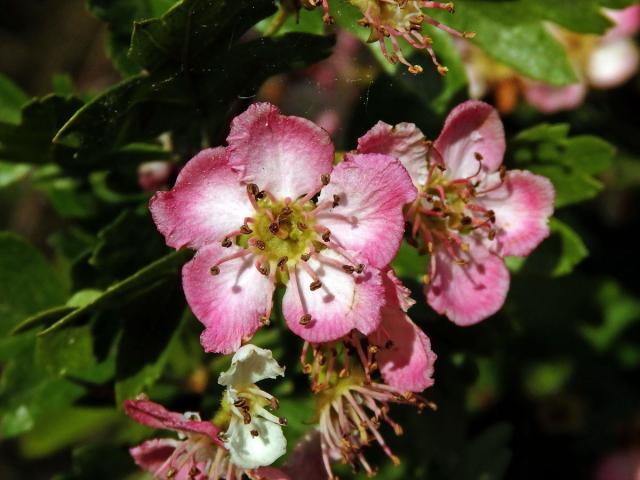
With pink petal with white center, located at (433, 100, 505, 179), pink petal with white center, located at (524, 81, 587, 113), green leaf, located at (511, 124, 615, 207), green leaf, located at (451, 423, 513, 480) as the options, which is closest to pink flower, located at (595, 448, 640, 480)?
green leaf, located at (451, 423, 513, 480)

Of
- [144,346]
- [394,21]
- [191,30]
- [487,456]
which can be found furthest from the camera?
[487,456]

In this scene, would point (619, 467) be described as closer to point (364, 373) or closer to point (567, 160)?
point (567, 160)

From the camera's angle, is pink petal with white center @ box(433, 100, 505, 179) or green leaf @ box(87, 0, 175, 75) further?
green leaf @ box(87, 0, 175, 75)

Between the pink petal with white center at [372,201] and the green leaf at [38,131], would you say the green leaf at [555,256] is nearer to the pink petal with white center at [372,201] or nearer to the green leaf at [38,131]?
the pink petal with white center at [372,201]

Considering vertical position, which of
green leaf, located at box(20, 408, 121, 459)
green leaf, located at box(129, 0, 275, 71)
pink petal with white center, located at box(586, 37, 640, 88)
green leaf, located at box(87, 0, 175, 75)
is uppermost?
→ green leaf, located at box(129, 0, 275, 71)

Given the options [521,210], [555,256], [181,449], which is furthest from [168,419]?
[555,256]

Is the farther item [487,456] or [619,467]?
[619,467]

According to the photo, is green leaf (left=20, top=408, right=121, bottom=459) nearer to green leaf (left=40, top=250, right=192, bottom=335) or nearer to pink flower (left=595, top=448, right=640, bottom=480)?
green leaf (left=40, top=250, right=192, bottom=335)

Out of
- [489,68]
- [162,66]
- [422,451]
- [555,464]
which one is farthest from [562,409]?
[162,66]
